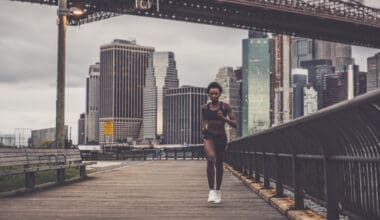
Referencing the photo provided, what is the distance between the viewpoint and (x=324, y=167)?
4754 millimetres

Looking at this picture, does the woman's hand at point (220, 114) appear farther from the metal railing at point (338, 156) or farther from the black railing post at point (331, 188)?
the black railing post at point (331, 188)

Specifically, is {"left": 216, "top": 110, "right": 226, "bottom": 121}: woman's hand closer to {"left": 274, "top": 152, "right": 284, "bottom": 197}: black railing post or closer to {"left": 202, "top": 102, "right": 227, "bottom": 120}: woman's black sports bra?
{"left": 202, "top": 102, "right": 227, "bottom": 120}: woman's black sports bra

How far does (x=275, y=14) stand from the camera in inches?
2554

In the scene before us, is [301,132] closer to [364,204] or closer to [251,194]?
[364,204]

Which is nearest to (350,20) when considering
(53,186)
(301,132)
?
(53,186)

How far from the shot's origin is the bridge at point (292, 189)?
3689mm

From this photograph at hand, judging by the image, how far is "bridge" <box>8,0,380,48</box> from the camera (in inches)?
2295

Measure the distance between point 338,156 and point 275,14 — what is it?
61.8 m

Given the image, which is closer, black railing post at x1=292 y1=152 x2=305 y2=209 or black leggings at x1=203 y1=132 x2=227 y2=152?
black railing post at x1=292 y1=152 x2=305 y2=209

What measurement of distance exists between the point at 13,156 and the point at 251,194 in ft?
12.0

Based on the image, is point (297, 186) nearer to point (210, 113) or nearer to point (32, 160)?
point (210, 113)

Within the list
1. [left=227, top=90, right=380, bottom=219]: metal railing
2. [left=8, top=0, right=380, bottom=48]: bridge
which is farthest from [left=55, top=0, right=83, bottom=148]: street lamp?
[left=8, top=0, right=380, bottom=48]: bridge

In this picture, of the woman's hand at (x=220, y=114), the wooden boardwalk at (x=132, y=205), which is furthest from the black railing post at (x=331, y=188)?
the woman's hand at (x=220, y=114)

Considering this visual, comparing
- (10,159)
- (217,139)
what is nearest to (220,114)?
Result: (217,139)
